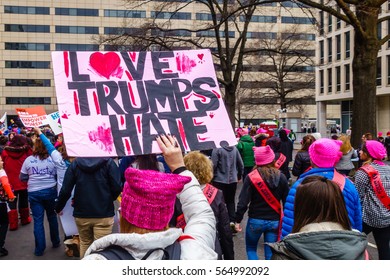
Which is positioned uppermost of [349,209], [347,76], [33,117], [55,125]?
[347,76]

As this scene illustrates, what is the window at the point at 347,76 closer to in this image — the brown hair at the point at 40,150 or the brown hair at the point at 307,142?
the brown hair at the point at 307,142

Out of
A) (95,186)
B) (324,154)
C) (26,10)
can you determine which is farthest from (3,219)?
(26,10)

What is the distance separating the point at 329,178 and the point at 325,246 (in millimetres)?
1712

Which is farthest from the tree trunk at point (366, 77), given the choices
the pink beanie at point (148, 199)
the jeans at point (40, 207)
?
the pink beanie at point (148, 199)

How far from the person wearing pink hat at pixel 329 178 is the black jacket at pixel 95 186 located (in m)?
2.09

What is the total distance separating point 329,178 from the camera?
3785 mm

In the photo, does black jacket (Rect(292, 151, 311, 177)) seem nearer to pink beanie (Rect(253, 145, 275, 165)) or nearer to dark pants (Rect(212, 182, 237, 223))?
dark pants (Rect(212, 182, 237, 223))

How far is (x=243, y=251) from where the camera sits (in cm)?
627

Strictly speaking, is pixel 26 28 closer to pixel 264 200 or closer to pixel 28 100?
pixel 28 100

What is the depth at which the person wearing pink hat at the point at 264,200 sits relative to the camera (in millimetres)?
4859

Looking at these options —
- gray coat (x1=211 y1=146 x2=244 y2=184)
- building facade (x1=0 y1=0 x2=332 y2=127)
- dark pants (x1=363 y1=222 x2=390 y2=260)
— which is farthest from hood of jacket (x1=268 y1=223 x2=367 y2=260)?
building facade (x1=0 y1=0 x2=332 y2=127)

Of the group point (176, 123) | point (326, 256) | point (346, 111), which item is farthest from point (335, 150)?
point (346, 111)

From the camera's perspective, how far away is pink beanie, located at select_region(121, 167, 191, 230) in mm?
1966
